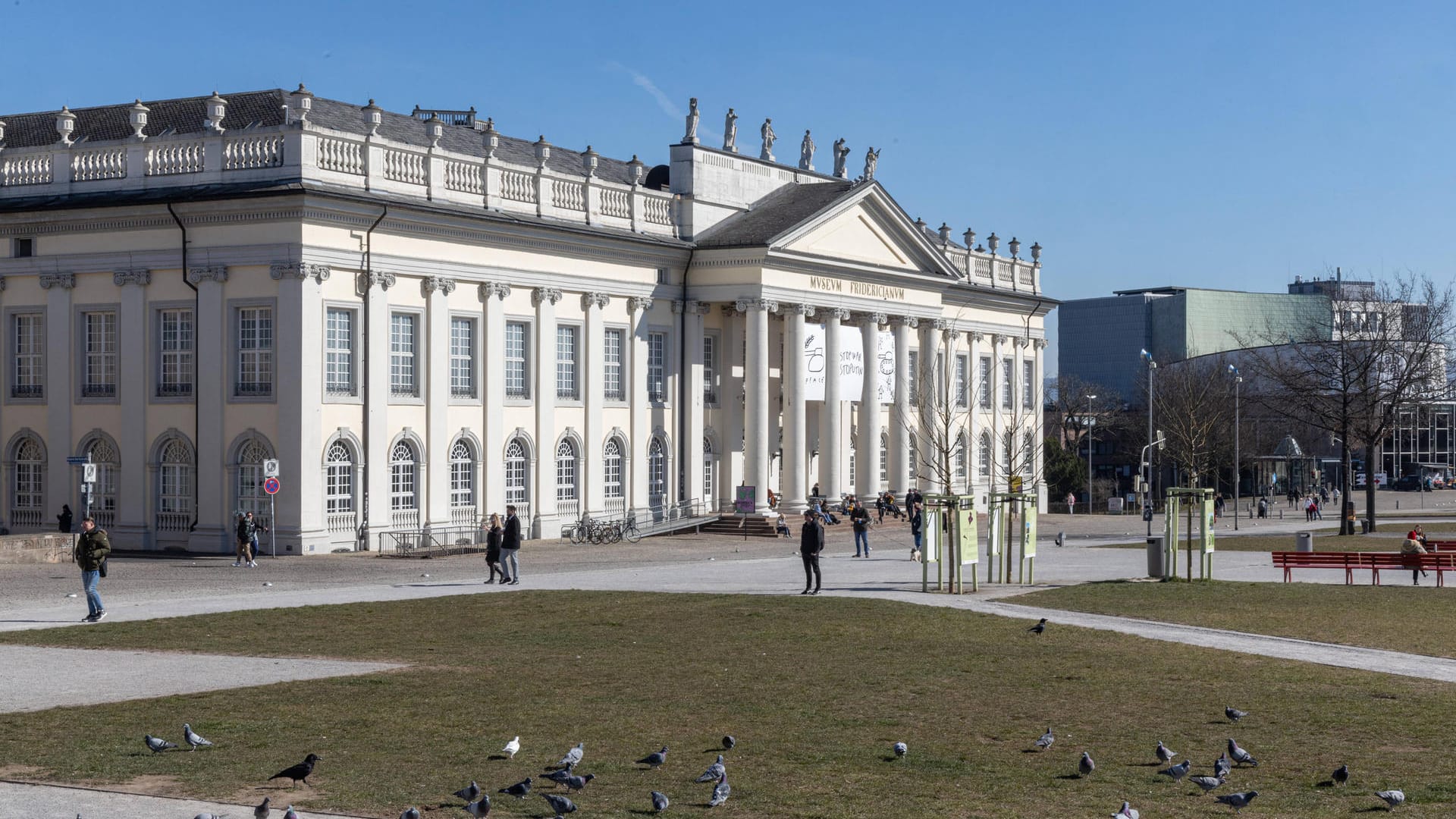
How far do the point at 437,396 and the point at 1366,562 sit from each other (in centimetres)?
2589

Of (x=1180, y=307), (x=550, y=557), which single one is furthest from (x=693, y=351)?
(x=1180, y=307)

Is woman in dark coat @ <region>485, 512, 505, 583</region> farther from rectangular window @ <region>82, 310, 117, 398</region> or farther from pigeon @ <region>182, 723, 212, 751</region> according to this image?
pigeon @ <region>182, 723, 212, 751</region>

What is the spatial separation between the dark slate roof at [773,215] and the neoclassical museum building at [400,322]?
0.52ft

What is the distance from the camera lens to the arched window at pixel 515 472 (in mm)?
55062

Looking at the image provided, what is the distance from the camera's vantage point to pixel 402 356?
50750 mm

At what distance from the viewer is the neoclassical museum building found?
47094mm

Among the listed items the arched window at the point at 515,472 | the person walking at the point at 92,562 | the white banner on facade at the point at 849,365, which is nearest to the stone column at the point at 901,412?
the white banner on facade at the point at 849,365

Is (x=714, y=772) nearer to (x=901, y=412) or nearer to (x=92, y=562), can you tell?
(x=92, y=562)

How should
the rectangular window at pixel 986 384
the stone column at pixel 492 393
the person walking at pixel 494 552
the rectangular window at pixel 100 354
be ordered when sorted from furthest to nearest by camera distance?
the rectangular window at pixel 986 384, the stone column at pixel 492 393, the rectangular window at pixel 100 354, the person walking at pixel 494 552

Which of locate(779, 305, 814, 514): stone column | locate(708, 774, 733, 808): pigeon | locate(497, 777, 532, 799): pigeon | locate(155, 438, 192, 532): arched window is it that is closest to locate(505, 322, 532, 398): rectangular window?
locate(155, 438, 192, 532): arched window

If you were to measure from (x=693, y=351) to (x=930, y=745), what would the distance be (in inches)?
1902

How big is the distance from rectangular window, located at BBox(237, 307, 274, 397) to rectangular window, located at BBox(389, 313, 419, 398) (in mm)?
3850

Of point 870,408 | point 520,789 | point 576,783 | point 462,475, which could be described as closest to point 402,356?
Result: point 462,475

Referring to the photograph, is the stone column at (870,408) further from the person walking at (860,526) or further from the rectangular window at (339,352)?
the rectangular window at (339,352)
